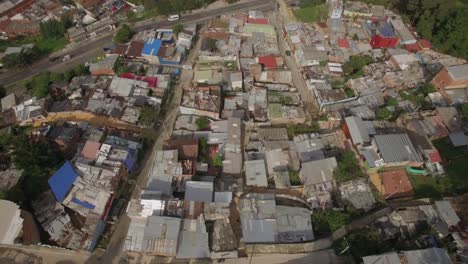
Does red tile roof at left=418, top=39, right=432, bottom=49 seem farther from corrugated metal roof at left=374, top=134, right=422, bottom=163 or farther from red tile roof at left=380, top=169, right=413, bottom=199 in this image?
red tile roof at left=380, top=169, right=413, bottom=199

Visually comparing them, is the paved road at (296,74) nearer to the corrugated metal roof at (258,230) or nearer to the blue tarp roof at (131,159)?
the corrugated metal roof at (258,230)

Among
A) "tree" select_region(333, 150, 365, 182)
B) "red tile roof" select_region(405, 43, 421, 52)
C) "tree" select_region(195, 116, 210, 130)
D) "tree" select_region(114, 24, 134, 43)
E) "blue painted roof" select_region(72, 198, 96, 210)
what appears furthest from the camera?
"tree" select_region(114, 24, 134, 43)

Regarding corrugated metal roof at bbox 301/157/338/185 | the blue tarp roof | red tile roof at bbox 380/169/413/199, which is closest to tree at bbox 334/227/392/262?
red tile roof at bbox 380/169/413/199

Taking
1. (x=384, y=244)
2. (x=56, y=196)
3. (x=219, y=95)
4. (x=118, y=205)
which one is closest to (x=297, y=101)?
(x=219, y=95)

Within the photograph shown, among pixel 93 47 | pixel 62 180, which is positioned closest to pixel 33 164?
pixel 62 180

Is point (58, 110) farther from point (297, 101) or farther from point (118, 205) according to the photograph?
point (297, 101)

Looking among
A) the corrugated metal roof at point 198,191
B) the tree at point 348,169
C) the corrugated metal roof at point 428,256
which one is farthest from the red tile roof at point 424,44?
the corrugated metal roof at point 198,191
